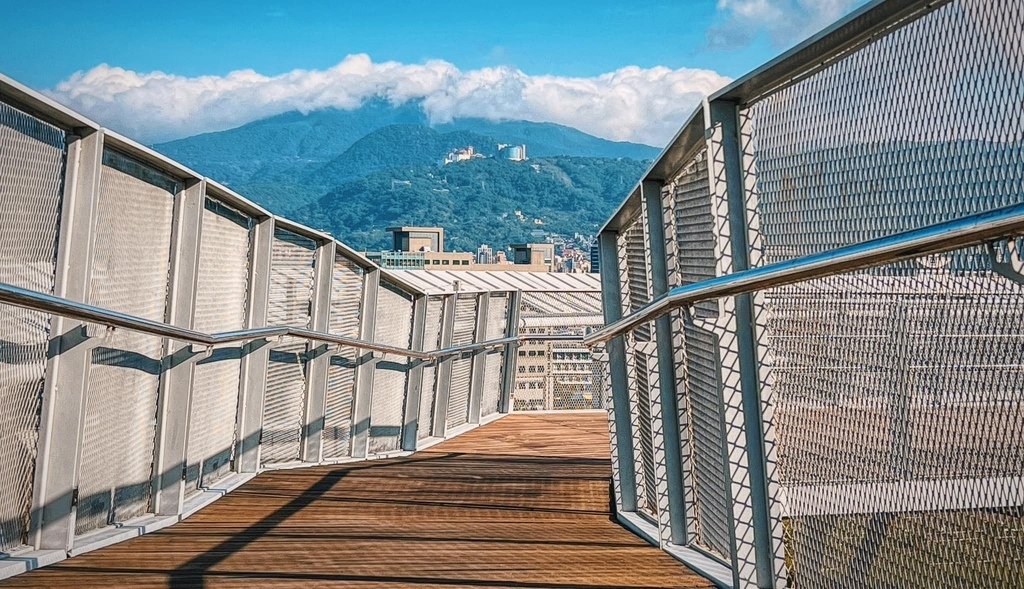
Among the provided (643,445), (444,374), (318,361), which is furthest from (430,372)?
(643,445)

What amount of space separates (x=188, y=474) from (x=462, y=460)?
347cm

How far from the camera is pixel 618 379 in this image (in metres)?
7.11

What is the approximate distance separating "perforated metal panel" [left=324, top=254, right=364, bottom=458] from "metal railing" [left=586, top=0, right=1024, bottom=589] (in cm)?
525

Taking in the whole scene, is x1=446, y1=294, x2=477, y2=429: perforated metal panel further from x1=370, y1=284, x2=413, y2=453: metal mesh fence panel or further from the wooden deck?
the wooden deck

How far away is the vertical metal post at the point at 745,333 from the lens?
3.62m

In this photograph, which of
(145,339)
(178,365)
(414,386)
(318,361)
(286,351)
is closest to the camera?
(145,339)

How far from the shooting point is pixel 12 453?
4598 mm

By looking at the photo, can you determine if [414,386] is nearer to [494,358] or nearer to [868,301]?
[494,358]

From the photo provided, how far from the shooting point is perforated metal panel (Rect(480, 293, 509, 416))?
1355 cm

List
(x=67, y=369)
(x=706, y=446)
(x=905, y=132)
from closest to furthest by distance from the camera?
(x=905, y=132) → (x=706, y=446) → (x=67, y=369)

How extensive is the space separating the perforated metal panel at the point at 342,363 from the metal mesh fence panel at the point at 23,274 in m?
4.60

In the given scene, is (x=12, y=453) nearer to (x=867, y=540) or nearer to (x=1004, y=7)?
(x=867, y=540)

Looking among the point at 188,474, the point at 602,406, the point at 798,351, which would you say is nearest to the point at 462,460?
the point at 188,474

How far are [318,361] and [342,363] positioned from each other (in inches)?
27.4
